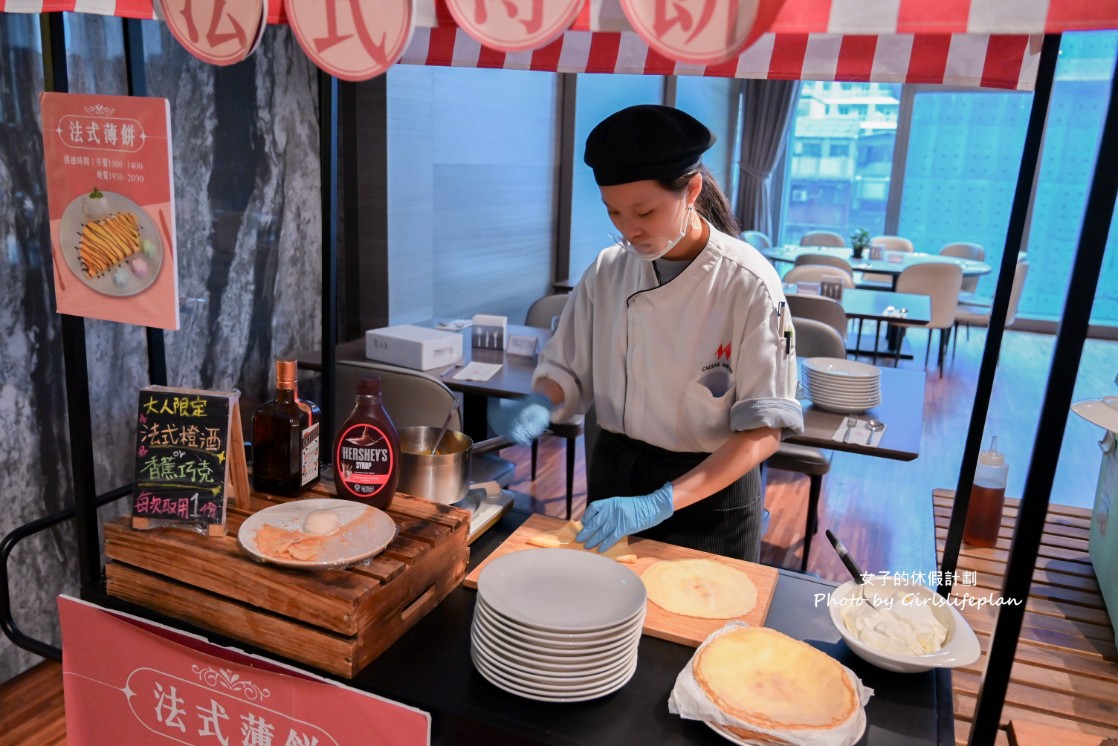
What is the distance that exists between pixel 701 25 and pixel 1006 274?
54 cm

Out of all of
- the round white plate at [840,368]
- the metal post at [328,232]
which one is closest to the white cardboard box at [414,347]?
the metal post at [328,232]

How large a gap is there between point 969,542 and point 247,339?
2.63 metres

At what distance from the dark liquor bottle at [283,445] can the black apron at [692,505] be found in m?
0.64

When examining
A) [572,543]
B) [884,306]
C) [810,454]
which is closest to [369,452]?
[572,543]

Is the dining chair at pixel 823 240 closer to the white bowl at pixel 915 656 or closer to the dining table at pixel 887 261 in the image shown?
the dining table at pixel 887 261

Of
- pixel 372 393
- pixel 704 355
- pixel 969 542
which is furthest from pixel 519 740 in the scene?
pixel 969 542

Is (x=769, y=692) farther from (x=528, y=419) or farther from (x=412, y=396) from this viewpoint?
(x=412, y=396)

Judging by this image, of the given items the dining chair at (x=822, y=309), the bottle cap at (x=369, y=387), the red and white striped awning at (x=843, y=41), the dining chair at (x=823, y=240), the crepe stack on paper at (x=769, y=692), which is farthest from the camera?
the dining chair at (x=823, y=240)

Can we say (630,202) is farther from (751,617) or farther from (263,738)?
(263,738)

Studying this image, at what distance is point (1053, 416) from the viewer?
844 mm

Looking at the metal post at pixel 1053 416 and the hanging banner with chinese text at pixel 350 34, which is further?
the hanging banner with chinese text at pixel 350 34

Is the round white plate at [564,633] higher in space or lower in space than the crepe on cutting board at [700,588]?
higher

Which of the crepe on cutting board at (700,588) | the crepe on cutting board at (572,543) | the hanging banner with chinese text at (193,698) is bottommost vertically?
the hanging banner with chinese text at (193,698)

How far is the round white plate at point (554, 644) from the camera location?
942 mm
